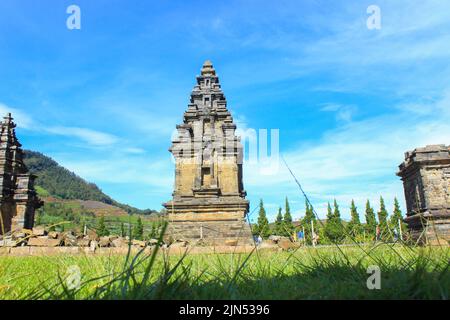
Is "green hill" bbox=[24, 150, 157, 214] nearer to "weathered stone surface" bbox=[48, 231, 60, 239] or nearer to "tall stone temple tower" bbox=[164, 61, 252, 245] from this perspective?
"tall stone temple tower" bbox=[164, 61, 252, 245]

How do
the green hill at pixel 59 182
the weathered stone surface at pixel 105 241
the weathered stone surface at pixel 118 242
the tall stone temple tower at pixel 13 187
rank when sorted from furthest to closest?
1. the green hill at pixel 59 182
2. the tall stone temple tower at pixel 13 187
3. the weathered stone surface at pixel 105 241
4. the weathered stone surface at pixel 118 242

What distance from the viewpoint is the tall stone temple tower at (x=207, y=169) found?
16172 mm

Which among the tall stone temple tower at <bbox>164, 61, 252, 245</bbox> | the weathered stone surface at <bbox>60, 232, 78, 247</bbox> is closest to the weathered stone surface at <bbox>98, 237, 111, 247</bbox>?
the weathered stone surface at <bbox>60, 232, 78, 247</bbox>

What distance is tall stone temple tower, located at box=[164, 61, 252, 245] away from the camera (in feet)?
53.1

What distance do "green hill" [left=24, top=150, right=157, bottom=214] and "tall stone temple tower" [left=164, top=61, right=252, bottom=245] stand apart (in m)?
107

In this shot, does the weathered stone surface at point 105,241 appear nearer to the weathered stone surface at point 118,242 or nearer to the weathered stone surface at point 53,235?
the weathered stone surface at point 118,242

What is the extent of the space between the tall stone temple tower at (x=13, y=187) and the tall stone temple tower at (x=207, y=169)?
31.5ft

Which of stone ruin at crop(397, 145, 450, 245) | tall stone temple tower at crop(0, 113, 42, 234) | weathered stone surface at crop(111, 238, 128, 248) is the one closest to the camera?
weathered stone surface at crop(111, 238, 128, 248)

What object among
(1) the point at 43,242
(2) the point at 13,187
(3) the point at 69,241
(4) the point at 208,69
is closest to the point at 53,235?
(3) the point at 69,241

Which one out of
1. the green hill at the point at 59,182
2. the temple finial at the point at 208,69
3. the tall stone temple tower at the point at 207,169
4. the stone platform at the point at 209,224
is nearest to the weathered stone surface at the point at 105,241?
the stone platform at the point at 209,224

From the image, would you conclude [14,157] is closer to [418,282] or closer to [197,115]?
[197,115]

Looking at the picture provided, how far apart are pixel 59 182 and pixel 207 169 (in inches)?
5317

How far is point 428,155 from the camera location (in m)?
18.0
